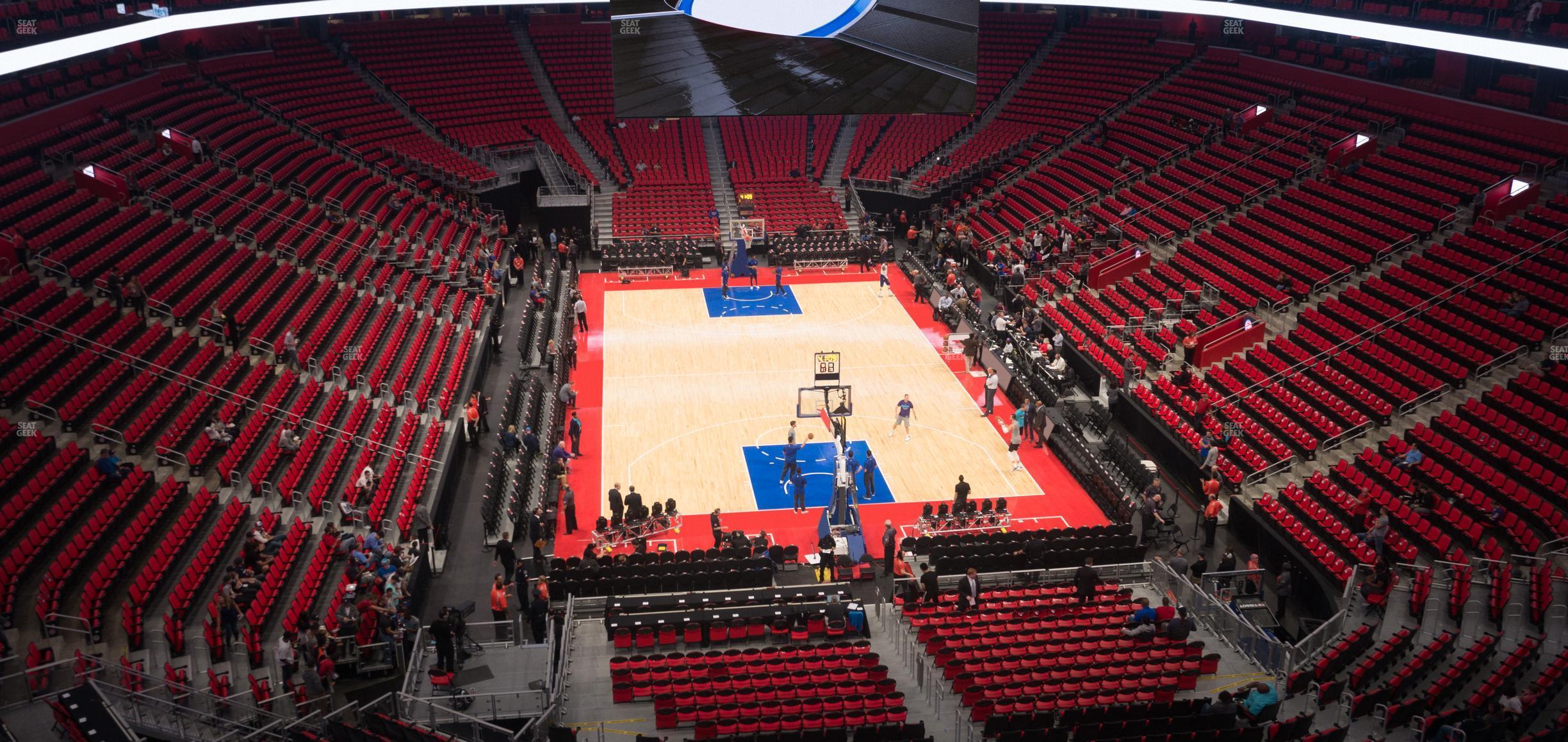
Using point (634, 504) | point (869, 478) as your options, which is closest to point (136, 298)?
point (634, 504)

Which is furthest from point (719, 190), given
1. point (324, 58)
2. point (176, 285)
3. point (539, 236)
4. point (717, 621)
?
point (717, 621)

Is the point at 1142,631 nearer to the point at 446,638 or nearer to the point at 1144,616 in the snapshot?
the point at 1144,616

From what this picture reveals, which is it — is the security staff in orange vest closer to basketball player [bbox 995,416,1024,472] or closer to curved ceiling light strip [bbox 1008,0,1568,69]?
basketball player [bbox 995,416,1024,472]

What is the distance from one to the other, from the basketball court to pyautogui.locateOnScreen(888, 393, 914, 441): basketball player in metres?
0.15

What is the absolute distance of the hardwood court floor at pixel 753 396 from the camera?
76.2 feet

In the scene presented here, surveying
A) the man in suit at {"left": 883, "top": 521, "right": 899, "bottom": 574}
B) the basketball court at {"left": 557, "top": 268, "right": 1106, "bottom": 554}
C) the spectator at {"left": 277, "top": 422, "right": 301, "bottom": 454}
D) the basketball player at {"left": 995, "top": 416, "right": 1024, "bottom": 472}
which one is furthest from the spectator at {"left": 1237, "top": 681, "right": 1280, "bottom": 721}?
the spectator at {"left": 277, "top": 422, "right": 301, "bottom": 454}

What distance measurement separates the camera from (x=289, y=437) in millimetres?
20094

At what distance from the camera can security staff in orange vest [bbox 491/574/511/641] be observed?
17234 millimetres

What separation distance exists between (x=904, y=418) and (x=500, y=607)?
10.5 meters

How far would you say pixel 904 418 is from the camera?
82.3ft

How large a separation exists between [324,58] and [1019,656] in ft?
117

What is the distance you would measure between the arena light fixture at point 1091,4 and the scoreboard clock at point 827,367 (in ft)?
53.9

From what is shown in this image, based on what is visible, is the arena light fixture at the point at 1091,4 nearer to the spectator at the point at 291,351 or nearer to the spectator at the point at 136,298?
the spectator at the point at 136,298

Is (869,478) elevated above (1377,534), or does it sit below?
above
